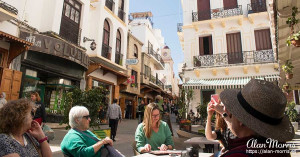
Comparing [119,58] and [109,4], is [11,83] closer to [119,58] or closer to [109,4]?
[119,58]

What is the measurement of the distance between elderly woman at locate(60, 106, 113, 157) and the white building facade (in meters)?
10.9

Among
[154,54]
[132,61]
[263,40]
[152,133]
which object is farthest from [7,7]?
[154,54]

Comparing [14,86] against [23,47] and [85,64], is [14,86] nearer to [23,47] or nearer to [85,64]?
[23,47]

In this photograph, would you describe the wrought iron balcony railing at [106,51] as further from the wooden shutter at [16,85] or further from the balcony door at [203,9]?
the balcony door at [203,9]

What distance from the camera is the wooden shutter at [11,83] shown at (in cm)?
799

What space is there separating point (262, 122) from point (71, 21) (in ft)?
43.6

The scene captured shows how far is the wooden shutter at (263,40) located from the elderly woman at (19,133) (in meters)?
15.6

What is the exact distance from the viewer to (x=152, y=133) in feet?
11.2

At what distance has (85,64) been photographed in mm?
11875

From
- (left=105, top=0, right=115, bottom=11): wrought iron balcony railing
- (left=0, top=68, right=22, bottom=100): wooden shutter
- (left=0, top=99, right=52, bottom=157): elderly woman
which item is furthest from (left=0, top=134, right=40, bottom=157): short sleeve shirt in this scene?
(left=105, top=0, right=115, bottom=11): wrought iron balcony railing

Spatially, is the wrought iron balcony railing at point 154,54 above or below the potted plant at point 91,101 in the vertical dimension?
above

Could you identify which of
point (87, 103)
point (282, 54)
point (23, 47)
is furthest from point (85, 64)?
point (282, 54)

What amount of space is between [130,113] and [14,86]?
13.2 meters

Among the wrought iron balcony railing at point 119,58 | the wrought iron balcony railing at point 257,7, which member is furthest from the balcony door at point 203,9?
the wrought iron balcony railing at point 119,58
